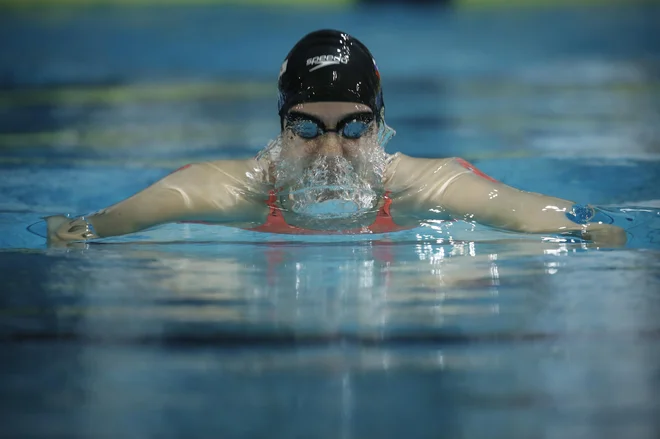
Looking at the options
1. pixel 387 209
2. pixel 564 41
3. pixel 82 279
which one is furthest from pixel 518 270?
pixel 564 41

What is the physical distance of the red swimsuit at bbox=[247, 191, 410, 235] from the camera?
320cm

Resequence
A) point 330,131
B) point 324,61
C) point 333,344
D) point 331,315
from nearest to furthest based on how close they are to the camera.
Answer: point 333,344, point 331,315, point 330,131, point 324,61

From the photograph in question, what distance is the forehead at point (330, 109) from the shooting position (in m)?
3.16

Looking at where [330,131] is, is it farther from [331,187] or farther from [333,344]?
[333,344]

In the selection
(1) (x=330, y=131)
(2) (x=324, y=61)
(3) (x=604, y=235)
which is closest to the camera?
(3) (x=604, y=235)

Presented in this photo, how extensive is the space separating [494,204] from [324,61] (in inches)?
30.1

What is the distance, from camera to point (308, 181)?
10.5 feet

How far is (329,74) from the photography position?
324 centimetres

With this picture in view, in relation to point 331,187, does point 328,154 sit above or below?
above

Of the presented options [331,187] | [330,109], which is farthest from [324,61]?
[331,187]

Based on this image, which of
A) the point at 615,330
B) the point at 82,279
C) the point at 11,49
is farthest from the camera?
the point at 11,49

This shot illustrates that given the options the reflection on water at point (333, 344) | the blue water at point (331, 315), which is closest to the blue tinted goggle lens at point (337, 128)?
the blue water at point (331, 315)

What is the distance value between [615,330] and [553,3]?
37.5 feet

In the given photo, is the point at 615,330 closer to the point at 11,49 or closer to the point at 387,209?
the point at 387,209
